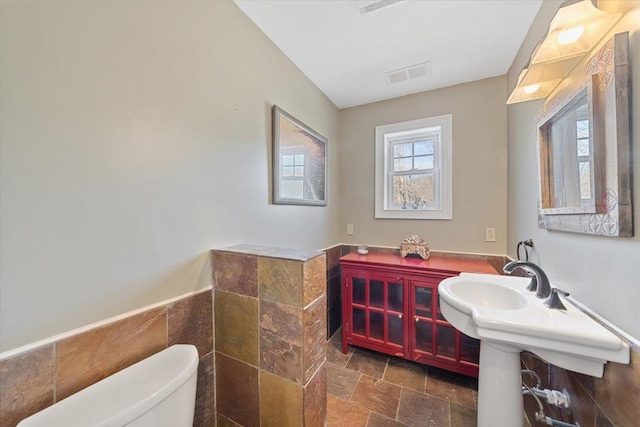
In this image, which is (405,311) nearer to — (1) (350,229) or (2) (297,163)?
(1) (350,229)

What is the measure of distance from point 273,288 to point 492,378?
3.31 ft

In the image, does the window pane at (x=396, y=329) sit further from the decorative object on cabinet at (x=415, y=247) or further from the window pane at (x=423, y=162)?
the window pane at (x=423, y=162)

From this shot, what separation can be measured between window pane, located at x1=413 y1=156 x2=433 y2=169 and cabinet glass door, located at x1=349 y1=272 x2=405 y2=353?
1168mm

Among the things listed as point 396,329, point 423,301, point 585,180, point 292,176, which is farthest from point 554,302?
point 292,176

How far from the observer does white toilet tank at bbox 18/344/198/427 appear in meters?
0.60

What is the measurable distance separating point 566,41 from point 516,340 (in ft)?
3.72

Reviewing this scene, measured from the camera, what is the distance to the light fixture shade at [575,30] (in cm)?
78

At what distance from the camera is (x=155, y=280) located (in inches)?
37.2

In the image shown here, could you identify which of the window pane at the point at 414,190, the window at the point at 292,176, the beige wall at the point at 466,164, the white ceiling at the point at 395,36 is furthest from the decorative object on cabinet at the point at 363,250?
the white ceiling at the point at 395,36

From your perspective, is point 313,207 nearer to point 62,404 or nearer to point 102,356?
point 102,356

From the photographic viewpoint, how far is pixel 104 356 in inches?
31.0

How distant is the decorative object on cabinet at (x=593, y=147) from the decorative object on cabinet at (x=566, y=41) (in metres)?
0.05

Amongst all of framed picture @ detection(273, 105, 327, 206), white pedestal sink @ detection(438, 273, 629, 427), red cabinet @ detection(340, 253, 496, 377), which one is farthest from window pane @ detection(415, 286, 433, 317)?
framed picture @ detection(273, 105, 327, 206)

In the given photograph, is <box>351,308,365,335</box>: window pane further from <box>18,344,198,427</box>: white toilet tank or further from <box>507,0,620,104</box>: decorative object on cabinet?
<box>507,0,620,104</box>: decorative object on cabinet
